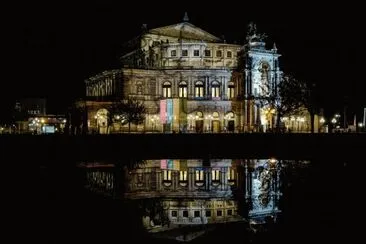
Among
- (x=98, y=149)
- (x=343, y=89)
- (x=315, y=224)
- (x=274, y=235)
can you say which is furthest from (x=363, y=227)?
(x=343, y=89)

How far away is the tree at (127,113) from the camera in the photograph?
3386 inches

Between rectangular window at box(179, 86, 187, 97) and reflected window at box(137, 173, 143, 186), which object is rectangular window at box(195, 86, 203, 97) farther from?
reflected window at box(137, 173, 143, 186)

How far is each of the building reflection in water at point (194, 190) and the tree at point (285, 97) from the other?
5205 cm

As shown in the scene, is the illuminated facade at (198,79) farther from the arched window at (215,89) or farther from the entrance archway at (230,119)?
the arched window at (215,89)

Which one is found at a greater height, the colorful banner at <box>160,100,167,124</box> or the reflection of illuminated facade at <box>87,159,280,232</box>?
the colorful banner at <box>160,100,167,124</box>

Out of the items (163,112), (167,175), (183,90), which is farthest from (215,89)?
(167,175)

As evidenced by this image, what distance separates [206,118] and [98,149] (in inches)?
1987

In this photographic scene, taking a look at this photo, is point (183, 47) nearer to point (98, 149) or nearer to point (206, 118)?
point (206, 118)

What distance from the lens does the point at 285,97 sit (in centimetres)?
8944

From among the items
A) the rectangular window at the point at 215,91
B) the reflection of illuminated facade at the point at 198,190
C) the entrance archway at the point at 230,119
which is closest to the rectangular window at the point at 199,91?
the rectangular window at the point at 215,91

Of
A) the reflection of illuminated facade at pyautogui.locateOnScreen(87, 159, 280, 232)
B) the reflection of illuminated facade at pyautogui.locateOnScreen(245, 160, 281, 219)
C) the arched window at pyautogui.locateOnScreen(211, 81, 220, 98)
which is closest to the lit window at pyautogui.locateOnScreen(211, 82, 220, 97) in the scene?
the arched window at pyautogui.locateOnScreen(211, 81, 220, 98)

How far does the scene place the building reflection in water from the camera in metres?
18.2

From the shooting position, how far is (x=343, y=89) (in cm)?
9256

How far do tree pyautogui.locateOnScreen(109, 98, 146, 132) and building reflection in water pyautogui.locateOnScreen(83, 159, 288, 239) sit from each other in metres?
47.1
